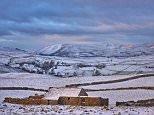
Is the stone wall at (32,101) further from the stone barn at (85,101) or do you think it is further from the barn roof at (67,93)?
the barn roof at (67,93)

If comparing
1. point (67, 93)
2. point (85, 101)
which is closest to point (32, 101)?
point (85, 101)

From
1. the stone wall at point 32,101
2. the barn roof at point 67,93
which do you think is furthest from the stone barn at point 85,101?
the barn roof at point 67,93

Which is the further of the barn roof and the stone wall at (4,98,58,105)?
the barn roof

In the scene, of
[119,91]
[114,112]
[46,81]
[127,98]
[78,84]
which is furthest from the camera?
[46,81]

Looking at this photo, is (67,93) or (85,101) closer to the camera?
(85,101)

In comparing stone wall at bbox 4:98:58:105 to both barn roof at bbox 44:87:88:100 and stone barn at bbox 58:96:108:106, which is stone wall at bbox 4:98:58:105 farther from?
barn roof at bbox 44:87:88:100

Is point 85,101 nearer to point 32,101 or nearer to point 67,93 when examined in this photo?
point 32,101

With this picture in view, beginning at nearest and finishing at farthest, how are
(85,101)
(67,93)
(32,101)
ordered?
1. (85,101)
2. (32,101)
3. (67,93)

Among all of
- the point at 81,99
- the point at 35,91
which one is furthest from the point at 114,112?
the point at 35,91

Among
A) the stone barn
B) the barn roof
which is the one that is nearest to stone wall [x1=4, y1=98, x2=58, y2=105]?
the stone barn

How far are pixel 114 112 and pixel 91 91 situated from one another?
31524mm

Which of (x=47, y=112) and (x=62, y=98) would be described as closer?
(x=47, y=112)

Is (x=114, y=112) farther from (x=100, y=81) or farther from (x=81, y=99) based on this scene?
(x=100, y=81)

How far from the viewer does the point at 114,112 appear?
2136 centimetres
